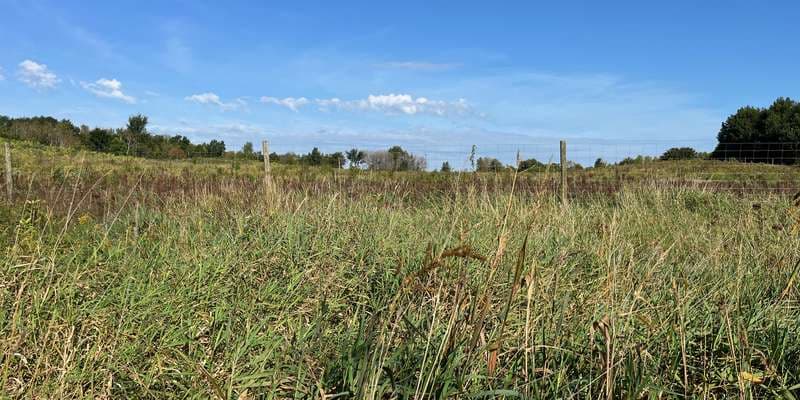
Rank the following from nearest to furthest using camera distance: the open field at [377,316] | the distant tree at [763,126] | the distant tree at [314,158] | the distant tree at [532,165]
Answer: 1. the open field at [377,316]
2. the distant tree at [532,165]
3. the distant tree at [314,158]
4. the distant tree at [763,126]

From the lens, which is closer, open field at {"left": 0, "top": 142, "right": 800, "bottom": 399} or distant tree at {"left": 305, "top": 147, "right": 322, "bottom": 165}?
open field at {"left": 0, "top": 142, "right": 800, "bottom": 399}

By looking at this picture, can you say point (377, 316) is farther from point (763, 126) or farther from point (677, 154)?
point (763, 126)

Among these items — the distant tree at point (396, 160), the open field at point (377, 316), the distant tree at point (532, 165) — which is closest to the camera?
the open field at point (377, 316)

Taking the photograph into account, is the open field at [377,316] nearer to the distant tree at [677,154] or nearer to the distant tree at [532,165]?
the distant tree at [532,165]

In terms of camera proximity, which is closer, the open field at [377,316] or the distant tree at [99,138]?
the open field at [377,316]

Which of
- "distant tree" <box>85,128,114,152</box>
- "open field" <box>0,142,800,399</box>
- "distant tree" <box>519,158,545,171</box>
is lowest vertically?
"open field" <box>0,142,800,399</box>

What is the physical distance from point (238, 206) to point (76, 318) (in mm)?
3271

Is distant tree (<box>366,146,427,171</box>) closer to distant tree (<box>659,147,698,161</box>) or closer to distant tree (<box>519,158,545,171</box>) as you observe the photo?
distant tree (<box>519,158,545,171</box>)

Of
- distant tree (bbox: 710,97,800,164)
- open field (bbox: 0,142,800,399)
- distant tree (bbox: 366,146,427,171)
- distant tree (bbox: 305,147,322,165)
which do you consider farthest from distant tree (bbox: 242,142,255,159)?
distant tree (bbox: 710,97,800,164)

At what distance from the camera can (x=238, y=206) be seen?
552 centimetres

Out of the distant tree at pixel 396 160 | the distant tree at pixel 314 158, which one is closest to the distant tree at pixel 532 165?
the distant tree at pixel 396 160

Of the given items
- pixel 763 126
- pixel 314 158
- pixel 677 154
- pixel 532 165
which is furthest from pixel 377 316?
pixel 763 126

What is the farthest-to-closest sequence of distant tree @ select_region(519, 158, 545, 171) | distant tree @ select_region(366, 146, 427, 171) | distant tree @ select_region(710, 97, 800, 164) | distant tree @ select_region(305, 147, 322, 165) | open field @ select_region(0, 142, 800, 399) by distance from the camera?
distant tree @ select_region(710, 97, 800, 164)
distant tree @ select_region(305, 147, 322, 165)
distant tree @ select_region(366, 146, 427, 171)
distant tree @ select_region(519, 158, 545, 171)
open field @ select_region(0, 142, 800, 399)

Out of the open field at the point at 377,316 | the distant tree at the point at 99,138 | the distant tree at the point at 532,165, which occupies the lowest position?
the open field at the point at 377,316
